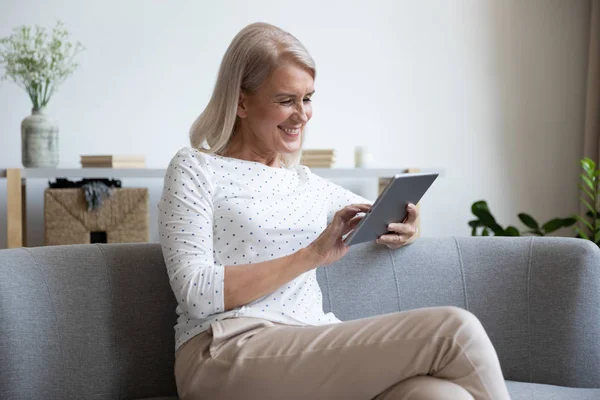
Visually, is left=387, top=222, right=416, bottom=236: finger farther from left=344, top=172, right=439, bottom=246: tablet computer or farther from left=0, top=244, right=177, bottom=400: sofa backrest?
left=0, top=244, right=177, bottom=400: sofa backrest

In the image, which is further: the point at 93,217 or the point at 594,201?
the point at 594,201

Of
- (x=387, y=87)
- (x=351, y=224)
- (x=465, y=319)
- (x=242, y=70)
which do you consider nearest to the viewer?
(x=465, y=319)

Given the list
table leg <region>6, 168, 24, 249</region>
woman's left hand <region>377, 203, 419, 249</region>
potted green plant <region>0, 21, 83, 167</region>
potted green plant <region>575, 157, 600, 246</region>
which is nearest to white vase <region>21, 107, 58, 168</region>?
potted green plant <region>0, 21, 83, 167</region>

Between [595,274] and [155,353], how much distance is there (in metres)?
1.11

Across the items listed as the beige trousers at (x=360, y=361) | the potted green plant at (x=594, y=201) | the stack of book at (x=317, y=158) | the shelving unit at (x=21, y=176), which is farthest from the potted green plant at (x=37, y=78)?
the potted green plant at (x=594, y=201)

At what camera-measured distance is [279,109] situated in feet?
6.17

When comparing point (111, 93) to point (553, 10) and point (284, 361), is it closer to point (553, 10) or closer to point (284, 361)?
point (553, 10)

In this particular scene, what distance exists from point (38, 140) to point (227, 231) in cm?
215

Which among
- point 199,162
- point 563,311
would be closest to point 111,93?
point 199,162

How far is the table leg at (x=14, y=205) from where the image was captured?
3.46 meters

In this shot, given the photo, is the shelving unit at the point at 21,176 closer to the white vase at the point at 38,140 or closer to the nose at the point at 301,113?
the white vase at the point at 38,140

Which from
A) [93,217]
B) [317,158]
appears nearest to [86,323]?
[93,217]

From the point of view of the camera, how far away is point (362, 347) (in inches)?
58.1

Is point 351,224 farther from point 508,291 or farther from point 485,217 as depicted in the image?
point 485,217
